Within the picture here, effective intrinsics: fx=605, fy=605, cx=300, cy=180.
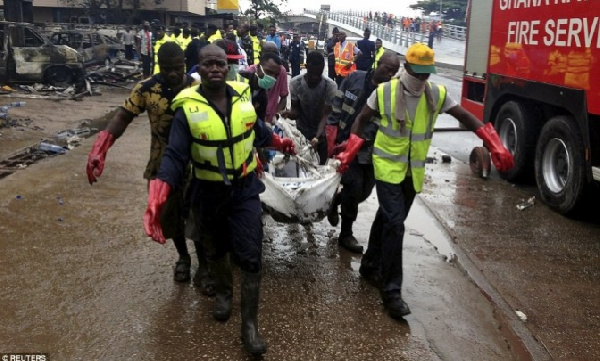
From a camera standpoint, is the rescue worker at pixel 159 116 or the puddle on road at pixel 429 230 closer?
the rescue worker at pixel 159 116

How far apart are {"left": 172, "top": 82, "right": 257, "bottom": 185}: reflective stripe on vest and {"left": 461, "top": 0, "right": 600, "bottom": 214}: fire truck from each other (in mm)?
3810

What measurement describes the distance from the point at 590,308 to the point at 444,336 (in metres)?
1.33

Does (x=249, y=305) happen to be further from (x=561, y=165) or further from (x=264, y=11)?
(x=264, y=11)

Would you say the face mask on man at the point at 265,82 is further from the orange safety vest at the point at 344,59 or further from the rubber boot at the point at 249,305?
the orange safety vest at the point at 344,59

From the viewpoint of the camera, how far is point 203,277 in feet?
14.9

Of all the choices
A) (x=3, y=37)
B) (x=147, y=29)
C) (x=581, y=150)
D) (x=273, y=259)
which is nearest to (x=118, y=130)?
(x=273, y=259)

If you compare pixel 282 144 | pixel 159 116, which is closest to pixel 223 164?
pixel 282 144

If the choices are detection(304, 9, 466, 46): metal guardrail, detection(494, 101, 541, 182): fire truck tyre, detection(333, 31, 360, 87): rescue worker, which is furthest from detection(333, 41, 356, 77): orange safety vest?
detection(304, 9, 466, 46): metal guardrail

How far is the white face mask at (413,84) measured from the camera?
13.5 feet

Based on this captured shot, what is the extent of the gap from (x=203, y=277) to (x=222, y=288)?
1.70 feet

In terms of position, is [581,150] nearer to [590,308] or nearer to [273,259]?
[590,308]

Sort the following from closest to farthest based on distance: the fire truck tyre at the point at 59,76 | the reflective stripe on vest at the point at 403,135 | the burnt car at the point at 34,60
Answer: the reflective stripe on vest at the point at 403,135 → the burnt car at the point at 34,60 → the fire truck tyre at the point at 59,76

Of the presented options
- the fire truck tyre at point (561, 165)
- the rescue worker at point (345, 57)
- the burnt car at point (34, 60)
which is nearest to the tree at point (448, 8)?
the rescue worker at point (345, 57)

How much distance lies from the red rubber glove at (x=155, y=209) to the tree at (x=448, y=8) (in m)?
61.2
